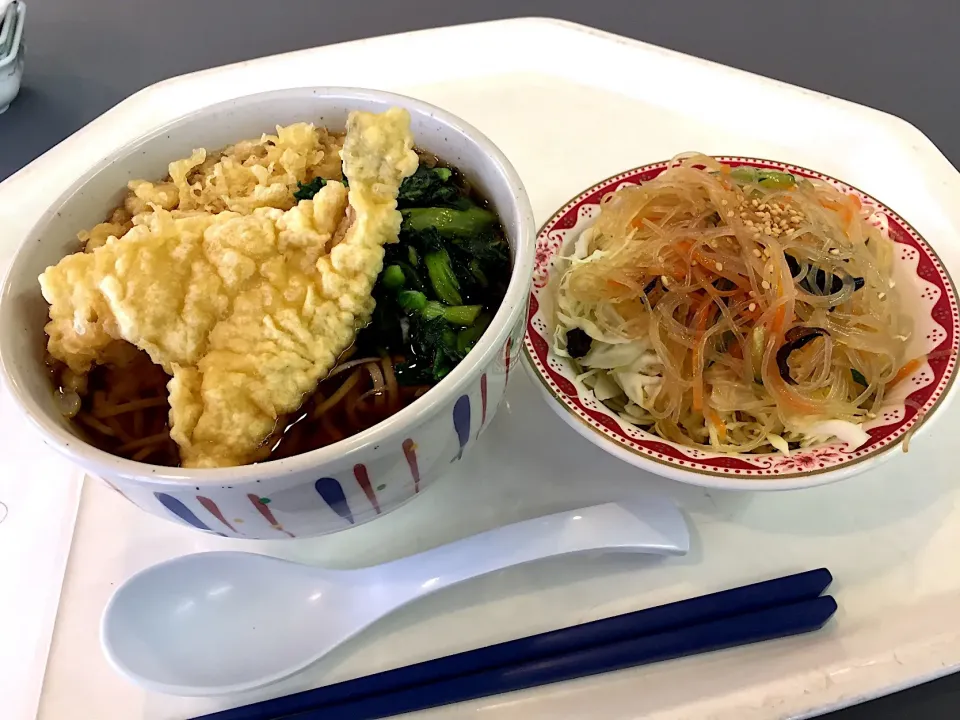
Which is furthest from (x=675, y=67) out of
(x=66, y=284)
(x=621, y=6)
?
(x=66, y=284)

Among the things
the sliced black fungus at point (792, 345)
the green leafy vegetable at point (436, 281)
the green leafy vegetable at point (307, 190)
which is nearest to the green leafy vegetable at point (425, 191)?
the green leafy vegetable at point (436, 281)

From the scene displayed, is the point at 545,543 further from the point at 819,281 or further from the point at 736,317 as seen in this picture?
the point at 819,281

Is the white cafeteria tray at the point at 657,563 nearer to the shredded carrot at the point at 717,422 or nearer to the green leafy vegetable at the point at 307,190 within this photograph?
the shredded carrot at the point at 717,422

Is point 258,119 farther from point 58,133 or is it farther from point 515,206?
point 58,133

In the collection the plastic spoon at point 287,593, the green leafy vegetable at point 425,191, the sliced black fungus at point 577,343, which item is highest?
the green leafy vegetable at point 425,191

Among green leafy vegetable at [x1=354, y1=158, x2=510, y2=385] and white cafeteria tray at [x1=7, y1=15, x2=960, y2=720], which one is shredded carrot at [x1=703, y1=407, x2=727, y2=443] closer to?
white cafeteria tray at [x1=7, y1=15, x2=960, y2=720]

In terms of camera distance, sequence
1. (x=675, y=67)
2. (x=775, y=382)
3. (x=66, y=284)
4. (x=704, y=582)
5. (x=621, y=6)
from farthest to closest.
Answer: (x=621, y=6) → (x=675, y=67) → (x=775, y=382) → (x=704, y=582) → (x=66, y=284)

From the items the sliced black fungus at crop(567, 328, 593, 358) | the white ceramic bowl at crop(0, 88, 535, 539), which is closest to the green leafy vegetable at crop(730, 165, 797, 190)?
the sliced black fungus at crop(567, 328, 593, 358)

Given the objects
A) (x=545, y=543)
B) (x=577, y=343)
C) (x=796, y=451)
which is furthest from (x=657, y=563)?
(x=577, y=343)
